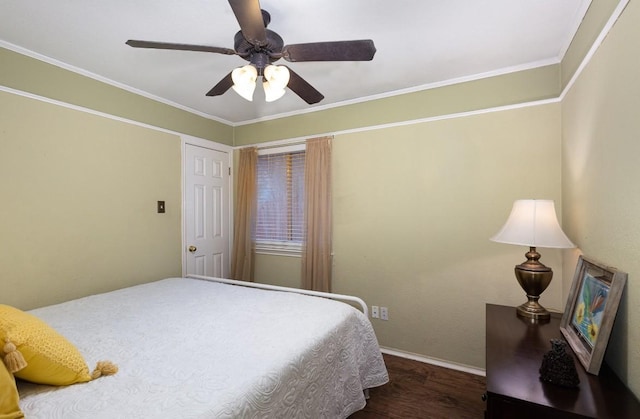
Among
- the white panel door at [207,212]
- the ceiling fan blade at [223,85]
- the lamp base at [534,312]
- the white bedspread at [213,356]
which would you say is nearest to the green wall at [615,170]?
the lamp base at [534,312]

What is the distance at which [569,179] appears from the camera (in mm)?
1958

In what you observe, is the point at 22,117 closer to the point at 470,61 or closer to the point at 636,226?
the point at 470,61

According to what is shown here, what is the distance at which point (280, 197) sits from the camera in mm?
3359

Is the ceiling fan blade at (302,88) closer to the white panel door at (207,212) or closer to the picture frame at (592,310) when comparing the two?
the picture frame at (592,310)

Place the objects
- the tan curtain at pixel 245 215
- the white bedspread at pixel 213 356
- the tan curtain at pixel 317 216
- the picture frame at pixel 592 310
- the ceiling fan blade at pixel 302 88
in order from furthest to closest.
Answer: the tan curtain at pixel 245 215, the tan curtain at pixel 317 216, the ceiling fan blade at pixel 302 88, the picture frame at pixel 592 310, the white bedspread at pixel 213 356

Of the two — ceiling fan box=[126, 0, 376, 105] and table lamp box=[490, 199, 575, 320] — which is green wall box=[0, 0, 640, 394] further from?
ceiling fan box=[126, 0, 376, 105]

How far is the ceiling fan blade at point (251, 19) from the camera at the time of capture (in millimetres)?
1145

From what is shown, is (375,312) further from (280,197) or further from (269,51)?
(269,51)

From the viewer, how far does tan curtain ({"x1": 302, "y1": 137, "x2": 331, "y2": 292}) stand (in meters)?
3.01

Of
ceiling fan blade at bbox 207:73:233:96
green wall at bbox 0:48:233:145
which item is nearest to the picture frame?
ceiling fan blade at bbox 207:73:233:96

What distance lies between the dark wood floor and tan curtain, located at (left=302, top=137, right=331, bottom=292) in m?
1.02

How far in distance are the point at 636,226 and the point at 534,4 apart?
→ 128 centimetres

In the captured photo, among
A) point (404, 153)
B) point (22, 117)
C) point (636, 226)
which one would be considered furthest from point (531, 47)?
point (22, 117)

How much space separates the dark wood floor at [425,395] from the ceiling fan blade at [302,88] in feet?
6.84
